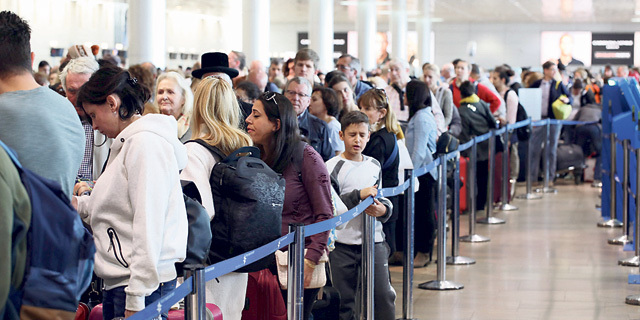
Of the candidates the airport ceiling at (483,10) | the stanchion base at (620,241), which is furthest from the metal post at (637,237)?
the airport ceiling at (483,10)

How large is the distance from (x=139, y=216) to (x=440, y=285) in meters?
4.82

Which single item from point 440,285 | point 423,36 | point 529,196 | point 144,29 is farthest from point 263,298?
point 423,36

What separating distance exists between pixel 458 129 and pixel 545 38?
3914 cm

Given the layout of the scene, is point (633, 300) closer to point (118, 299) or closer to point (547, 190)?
point (118, 299)

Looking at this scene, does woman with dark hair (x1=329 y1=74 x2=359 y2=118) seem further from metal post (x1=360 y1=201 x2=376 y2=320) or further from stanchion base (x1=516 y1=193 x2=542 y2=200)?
stanchion base (x1=516 y1=193 x2=542 y2=200)

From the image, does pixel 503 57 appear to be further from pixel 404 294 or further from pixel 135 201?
pixel 135 201

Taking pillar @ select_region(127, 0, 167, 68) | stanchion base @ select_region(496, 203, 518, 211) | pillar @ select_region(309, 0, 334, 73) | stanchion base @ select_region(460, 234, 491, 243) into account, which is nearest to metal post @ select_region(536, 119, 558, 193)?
stanchion base @ select_region(496, 203, 518, 211)

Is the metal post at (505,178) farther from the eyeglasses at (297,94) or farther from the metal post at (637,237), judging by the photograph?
the eyeglasses at (297,94)

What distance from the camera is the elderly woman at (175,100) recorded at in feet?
17.9

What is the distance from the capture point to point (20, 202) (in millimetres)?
2043

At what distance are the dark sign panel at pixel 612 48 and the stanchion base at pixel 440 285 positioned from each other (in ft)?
138

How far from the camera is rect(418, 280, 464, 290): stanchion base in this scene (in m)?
7.54

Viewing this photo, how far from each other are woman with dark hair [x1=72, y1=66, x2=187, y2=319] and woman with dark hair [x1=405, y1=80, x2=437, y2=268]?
507cm

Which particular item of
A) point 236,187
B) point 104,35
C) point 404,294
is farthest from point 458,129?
point 104,35
